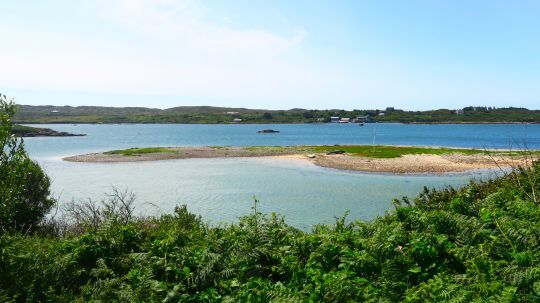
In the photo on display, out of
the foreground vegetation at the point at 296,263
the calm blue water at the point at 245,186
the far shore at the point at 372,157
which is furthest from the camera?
the far shore at the point at 372,157

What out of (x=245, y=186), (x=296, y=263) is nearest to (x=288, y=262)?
(x=296, y=263)

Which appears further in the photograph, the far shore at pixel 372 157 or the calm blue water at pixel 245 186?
the far shore at pixel 372 157

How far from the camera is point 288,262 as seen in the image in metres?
8.14

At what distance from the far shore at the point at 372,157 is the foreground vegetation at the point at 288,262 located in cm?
4778

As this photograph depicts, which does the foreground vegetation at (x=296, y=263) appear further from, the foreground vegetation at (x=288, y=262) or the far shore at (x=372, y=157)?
the far shore at (x=372, y=157)

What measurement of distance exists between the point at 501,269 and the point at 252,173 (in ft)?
158

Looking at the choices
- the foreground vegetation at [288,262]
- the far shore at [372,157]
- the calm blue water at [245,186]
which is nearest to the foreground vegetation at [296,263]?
the foreground vegetation at [288,262]

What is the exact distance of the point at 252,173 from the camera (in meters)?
54.4

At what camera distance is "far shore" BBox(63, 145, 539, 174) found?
5825cm

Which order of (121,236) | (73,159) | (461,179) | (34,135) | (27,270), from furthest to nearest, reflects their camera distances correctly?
1. (34,135)
2. (73,159)
3. (461,179)
4. (121,236)
5. (27,270)

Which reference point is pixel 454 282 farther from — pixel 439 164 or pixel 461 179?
pixel 439 164

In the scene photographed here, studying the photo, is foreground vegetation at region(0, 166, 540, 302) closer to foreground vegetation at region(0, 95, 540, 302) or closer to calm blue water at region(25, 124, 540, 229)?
foreground vegetation at region(0, 95, 540, 302)

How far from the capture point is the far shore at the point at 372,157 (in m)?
58.2

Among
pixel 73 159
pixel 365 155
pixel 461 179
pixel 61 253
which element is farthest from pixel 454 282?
pixel 73 159
